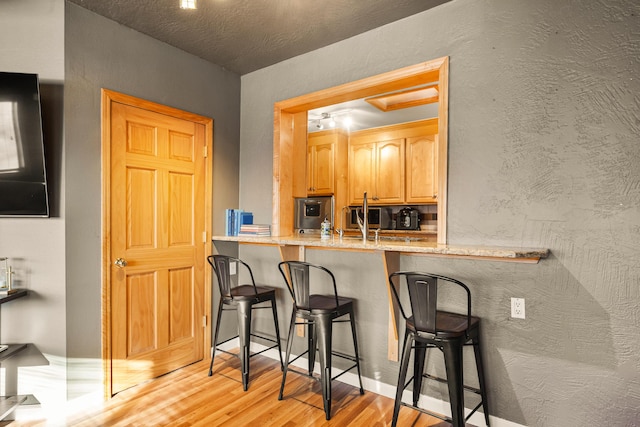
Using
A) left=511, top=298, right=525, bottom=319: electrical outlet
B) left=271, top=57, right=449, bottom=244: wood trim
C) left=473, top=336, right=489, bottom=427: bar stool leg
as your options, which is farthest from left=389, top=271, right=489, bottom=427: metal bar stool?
left=271, top=57, right=449, bottom=244: wood trim

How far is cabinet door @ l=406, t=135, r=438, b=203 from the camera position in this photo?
4957 mm

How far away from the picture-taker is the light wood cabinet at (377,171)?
5.25 metres

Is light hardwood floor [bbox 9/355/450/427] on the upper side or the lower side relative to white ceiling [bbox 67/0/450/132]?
lower

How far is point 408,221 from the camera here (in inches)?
203

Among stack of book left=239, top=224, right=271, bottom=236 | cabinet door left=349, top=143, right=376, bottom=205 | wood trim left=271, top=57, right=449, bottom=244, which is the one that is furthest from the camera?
cabinet door left=349, top=143, right=376, bottom=205

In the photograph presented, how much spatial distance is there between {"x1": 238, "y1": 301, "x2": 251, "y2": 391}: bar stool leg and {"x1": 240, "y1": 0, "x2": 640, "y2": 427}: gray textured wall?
128 cm

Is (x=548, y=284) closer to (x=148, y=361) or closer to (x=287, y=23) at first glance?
(x=287, y=23)

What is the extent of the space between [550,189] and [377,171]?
11.2ft

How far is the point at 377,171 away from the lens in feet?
17.8

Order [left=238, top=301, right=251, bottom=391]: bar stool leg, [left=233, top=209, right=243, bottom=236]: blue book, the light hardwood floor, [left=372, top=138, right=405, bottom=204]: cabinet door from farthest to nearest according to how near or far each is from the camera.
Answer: [left=372, top=138, right=405, bottom=204]: cabinet door < [left=233, top=209, right=243, bottom=236]: blue book < [left=238, top=301, right=251, bottom=391]: bar stool leg < the light hardwood floor

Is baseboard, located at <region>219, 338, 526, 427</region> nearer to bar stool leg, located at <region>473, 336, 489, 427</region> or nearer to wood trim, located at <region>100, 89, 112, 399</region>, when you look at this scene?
bar stool leg, located at <region>473, 336, 489, 427</region>

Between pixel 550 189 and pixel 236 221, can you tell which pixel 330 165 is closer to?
pixel 236 221

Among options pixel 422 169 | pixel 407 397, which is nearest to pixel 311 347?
pixel 407 397

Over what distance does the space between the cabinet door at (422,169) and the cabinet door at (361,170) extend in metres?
0.57
